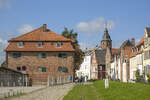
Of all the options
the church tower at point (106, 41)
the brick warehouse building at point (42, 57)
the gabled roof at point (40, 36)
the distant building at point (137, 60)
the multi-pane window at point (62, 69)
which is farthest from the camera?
the church tower at point (106, 41)

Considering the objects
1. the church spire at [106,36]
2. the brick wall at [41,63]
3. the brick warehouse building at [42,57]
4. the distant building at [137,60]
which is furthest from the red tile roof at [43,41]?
the church spire at [106,36]

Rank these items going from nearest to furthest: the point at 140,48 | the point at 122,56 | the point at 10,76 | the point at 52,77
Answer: the point at 10,76 < the point at 140,48 < the point at 52,77 < the point at 122,56

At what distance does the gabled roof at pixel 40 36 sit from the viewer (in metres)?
66.3

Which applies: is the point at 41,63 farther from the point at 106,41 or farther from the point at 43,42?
the point at 106,41

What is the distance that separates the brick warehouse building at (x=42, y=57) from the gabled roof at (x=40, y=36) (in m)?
0.38

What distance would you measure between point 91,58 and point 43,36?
147 feet

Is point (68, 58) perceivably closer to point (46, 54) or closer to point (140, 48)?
point (46, 54)

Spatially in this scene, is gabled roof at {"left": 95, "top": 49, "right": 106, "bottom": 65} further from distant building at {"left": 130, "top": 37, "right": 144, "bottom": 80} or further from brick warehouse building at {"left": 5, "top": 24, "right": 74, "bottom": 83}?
brick warehouse building at {"left": 5, "top": 24, "right": 74, "bottom": 83}

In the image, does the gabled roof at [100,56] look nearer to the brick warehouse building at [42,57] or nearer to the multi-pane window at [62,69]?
the brick warehouse building at [42,57]

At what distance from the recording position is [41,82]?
213 feet

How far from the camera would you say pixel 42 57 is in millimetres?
65875

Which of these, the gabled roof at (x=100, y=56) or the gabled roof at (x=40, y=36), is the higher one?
the gabled roof at (x=40, y=36)

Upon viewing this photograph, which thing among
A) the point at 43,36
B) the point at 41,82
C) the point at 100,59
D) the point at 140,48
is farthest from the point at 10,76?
the point at 100,59

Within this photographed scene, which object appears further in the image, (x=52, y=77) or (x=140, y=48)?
(x=52, y=77)
